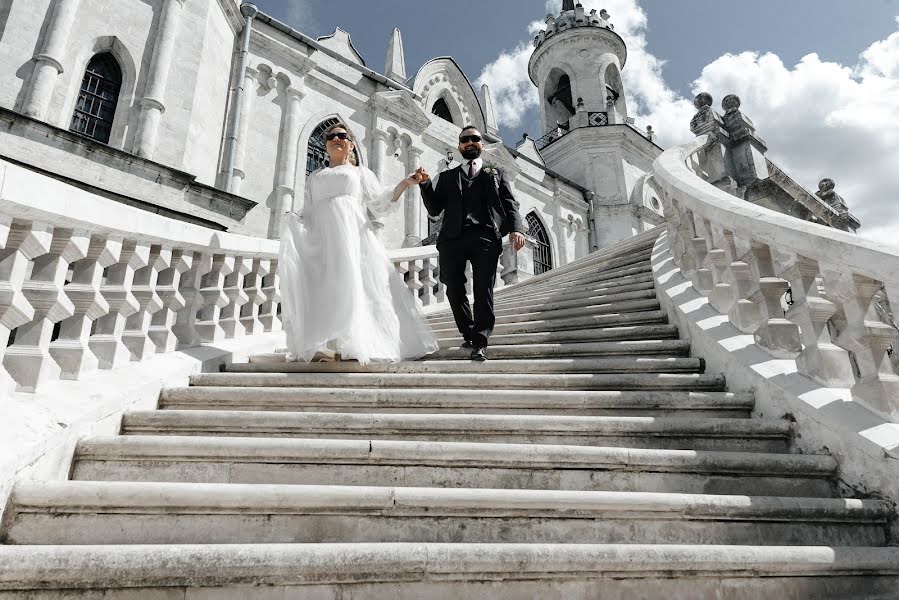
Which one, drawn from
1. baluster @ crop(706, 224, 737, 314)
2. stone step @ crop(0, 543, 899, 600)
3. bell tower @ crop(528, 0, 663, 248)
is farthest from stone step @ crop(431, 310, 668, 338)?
bell tower @ crop(528, 0, 663, 248)

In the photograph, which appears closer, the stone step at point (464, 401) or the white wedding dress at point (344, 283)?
the stone step at point (464, 401)

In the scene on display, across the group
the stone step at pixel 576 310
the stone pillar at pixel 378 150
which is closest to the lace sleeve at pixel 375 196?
the stone step at pixel 576 310

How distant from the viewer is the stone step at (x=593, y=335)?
4.24 m

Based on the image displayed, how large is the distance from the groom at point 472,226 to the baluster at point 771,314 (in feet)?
5.89

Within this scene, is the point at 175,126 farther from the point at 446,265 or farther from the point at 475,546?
the point at 475,546

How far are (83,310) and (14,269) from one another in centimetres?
52

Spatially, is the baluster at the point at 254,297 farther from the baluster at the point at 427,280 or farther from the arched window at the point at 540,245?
the arched window at the point at 540,245

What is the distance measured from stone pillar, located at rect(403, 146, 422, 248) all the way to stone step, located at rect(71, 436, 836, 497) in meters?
12.1

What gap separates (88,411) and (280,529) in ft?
4.03

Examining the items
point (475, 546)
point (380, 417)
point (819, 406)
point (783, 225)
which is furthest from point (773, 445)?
point (380, 417)

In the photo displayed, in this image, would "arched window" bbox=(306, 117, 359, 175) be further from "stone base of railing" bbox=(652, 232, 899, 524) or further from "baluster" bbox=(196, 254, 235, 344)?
"stone base of railing" bbox=(652, 232, 899, 524)

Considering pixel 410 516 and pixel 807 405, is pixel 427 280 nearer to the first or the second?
pixel 807 405

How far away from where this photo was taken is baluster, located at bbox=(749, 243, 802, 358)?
3.01m

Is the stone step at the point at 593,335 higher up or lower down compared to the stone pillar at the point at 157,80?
lower down
